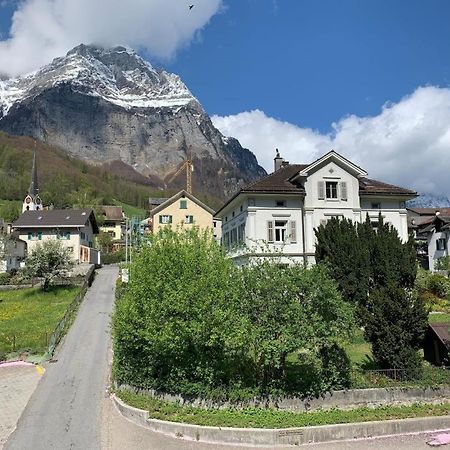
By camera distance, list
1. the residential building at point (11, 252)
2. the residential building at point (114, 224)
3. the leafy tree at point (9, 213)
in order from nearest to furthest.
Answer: the residential building at point (11, 252) → the leafy tree at point (9, 213) → the residential building at point (114, 224)

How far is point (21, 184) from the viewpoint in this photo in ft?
465

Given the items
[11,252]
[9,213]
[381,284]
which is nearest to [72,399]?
[381,284]

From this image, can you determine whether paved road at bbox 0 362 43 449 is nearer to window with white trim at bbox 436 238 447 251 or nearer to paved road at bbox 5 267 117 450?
paved road at bbox 5 267 117 450

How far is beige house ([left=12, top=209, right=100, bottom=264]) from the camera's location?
68688 mm

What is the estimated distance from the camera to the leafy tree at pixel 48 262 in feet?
150

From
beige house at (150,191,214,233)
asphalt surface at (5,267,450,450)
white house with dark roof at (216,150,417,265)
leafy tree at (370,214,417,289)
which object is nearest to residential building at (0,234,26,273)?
beige house at (150,191,214,233)

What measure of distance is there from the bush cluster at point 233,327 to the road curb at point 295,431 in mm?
1909

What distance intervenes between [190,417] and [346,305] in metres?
7.25

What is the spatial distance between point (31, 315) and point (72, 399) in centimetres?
1848

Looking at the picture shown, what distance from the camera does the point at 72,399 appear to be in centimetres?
2142

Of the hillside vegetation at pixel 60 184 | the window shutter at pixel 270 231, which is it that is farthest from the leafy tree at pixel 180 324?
the hillside vegetation at pixel 60 184

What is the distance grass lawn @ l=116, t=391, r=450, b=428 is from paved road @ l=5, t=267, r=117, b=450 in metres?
2.30

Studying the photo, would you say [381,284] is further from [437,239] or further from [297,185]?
[437,239]

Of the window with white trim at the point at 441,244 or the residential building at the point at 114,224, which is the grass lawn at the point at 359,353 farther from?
the residential building at the point at 114,224
